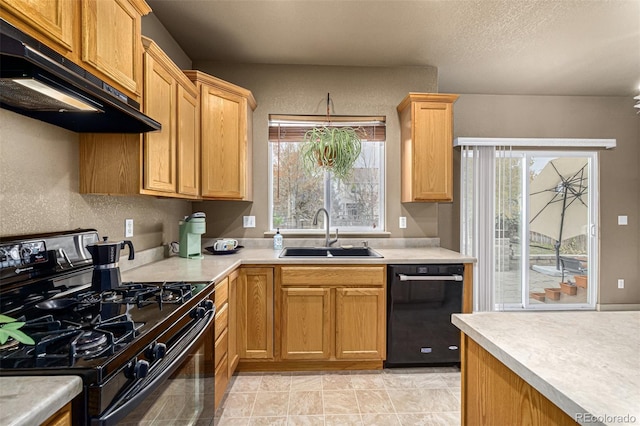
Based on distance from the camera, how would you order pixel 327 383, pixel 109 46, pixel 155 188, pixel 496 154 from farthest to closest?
1. pixel 496 154
2. pixel 327 383
3. pixel 155 188
4. pixel 109 46

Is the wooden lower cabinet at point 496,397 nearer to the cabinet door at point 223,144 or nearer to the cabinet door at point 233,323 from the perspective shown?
the cabinet door at point 233,323

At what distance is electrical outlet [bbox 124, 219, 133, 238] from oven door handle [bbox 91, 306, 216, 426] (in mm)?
949

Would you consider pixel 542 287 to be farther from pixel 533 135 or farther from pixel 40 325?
pixel 40 325

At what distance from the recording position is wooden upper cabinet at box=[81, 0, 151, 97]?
4.11ft

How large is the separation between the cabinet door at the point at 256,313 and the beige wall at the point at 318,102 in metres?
0.77

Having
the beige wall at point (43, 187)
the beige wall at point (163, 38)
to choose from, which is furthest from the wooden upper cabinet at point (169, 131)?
the beige wall at point (163, 38)

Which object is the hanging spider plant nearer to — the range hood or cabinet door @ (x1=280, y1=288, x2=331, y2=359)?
cabinet door @ (x1=280, y1=288, x2=331, y2=359)

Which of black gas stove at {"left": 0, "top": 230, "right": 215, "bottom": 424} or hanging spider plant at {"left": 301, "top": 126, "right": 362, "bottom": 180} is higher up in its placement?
hanging spider plant at {"left": 301, "top": 126, "right": 362, "bottom": 180}

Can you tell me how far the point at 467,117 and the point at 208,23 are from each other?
9.82 feet

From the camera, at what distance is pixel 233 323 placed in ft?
7.31

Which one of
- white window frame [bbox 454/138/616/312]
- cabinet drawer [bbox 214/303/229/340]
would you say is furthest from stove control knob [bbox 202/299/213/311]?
white window frame [bbox 454/138/616/312]

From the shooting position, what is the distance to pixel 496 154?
357cm

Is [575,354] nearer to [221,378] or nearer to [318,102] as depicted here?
[221,378]

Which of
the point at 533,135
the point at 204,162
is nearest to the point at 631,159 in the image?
the point at 533,135
